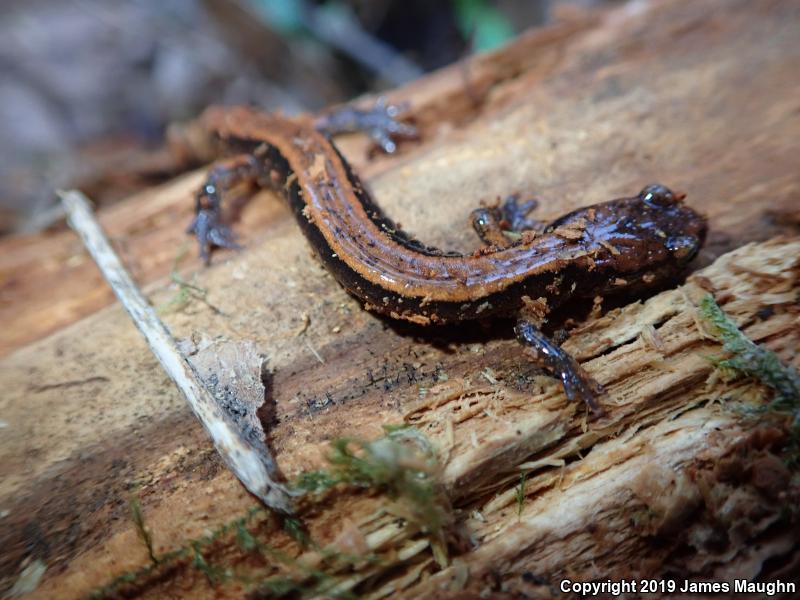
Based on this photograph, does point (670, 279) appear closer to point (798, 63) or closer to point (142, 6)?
point (798, 63)

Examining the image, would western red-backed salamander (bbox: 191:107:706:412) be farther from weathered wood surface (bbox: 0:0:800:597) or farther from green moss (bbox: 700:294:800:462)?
green moss (bbox: 700:294:800:462)

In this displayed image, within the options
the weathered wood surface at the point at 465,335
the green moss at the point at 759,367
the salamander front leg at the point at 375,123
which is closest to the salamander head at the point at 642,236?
the weathered wood surface at the point at 465,335

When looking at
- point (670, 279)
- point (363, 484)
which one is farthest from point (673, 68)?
point (363, 484)

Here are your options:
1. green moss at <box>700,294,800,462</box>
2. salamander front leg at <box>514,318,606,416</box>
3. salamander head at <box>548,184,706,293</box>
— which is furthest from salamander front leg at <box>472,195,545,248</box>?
green moss at <box>700,294,800,462</box>

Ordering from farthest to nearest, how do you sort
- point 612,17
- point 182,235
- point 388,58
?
point 388,58, point 612,17, point 182,235

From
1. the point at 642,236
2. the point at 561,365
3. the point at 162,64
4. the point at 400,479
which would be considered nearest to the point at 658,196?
the point at 642,236

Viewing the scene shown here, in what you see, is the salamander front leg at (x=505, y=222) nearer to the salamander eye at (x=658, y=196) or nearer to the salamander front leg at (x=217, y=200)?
the salamander eye at (x=658, y=196)
